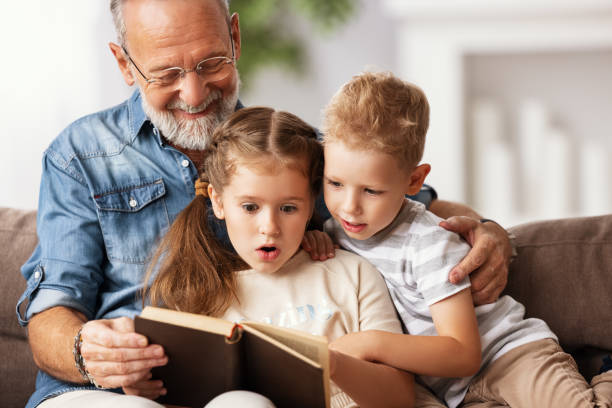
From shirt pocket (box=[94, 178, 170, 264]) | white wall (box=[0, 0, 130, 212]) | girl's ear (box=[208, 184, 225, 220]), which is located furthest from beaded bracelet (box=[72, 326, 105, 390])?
white wall (box=[0, 0, 130, 212])

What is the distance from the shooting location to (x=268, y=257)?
1.37 m

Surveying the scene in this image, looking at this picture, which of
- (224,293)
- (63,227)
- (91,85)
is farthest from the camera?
(91,85)

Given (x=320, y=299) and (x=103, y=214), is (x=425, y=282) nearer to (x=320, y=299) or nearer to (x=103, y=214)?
(x=320, y=299)

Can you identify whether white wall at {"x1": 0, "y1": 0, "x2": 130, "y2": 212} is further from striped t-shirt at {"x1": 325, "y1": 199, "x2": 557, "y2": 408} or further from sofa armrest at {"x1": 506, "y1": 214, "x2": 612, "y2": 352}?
sofa armrest at {"x1": 506, "y1": 214, "x2": 612, "y2": 352}

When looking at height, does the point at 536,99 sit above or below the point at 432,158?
above

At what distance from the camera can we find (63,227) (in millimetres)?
1567

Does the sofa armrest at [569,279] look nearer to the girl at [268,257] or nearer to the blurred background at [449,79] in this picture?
the girl at [268,257]

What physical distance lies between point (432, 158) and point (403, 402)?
99.7 inches

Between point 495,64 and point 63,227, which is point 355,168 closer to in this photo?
point 63,227

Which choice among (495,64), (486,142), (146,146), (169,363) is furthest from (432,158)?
(169,363)

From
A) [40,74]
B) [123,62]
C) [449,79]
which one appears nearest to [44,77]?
[40,74]

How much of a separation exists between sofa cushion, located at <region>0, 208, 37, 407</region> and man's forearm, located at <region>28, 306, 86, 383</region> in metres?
0.27

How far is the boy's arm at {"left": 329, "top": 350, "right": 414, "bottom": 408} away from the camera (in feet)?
3.91

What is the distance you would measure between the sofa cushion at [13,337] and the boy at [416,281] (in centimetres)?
90
